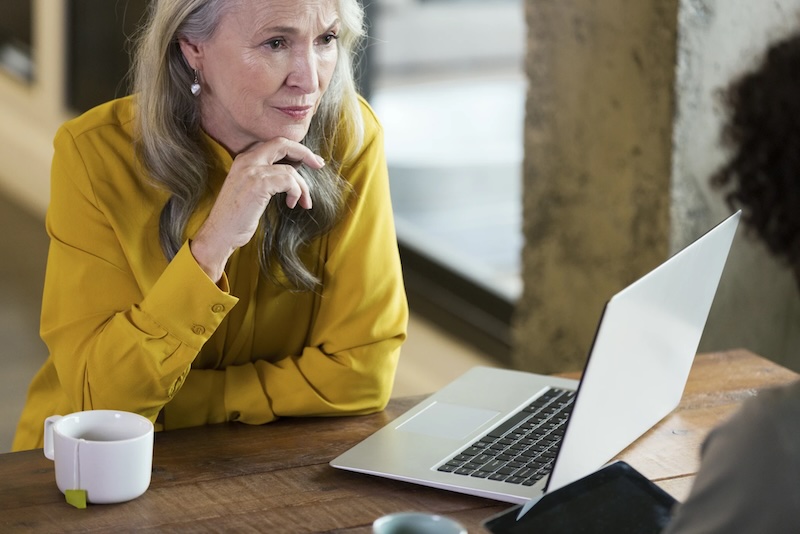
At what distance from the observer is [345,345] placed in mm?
1743

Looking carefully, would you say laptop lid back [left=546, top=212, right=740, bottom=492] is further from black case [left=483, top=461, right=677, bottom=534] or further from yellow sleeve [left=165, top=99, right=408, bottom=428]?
yellow sleeve [left=165, top=99, right=408, bottom=428]

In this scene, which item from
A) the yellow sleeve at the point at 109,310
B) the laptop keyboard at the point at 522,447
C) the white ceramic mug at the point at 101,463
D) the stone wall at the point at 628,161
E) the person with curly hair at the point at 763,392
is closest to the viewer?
the person with curly hair at the point at 763,392

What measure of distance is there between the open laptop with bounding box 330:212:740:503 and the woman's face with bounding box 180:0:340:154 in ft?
1.50

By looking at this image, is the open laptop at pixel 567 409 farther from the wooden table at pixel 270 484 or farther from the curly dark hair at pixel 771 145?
the curly dark hair at pixel 771 145

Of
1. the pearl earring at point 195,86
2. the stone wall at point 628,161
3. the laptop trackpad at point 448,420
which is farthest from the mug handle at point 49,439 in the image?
the stone wall at point 628,161

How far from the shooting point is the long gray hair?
169 cm

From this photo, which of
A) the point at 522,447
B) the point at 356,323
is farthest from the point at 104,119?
the point at 522,447

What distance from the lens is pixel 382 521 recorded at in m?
1.16

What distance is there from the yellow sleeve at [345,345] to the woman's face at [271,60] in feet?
0.55

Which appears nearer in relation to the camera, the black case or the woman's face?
the black case

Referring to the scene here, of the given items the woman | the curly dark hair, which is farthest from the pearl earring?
the curly dark hair

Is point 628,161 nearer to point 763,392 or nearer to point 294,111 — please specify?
point 294,111

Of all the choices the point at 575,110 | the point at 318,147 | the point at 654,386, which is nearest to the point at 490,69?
the point at 575,110

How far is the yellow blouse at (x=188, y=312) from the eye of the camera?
62.2 inches
